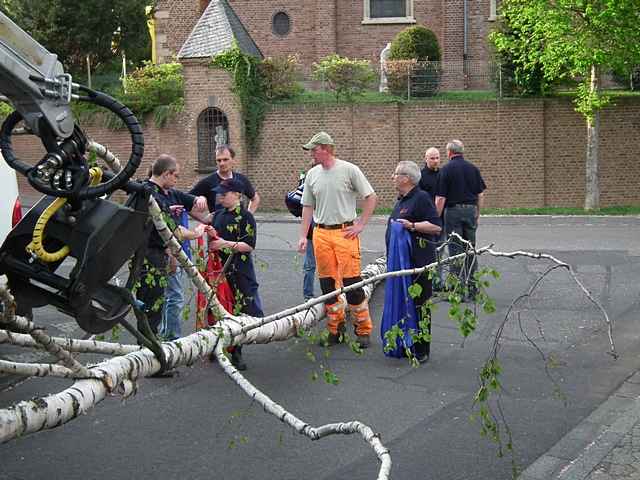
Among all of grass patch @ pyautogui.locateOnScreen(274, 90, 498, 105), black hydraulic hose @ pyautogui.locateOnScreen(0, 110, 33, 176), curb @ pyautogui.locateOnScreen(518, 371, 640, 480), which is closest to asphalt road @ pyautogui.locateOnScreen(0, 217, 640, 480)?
curb @ pyautogui.locateOnScreen(518, 371, 640, 480)

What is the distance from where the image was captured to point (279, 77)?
29.0 metres

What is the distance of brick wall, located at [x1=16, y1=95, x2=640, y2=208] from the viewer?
28016mm

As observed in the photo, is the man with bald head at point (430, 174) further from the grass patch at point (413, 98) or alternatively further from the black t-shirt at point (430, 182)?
the grass patch at point (413, 98)

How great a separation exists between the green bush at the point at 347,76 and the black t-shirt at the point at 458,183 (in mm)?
17146

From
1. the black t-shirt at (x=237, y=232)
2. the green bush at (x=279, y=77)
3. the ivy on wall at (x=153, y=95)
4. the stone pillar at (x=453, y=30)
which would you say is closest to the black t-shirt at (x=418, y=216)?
the black t-shirt at (x=237, y=232)

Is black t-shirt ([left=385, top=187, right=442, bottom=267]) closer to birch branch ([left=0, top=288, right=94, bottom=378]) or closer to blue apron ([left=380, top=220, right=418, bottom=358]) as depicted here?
blue apron ([left=380, top=220, right=418, bottom=358])

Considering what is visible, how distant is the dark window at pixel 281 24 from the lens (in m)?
38.8

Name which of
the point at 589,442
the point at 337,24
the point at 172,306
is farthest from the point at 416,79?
the point at 589,442

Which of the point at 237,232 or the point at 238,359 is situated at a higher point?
the point at 237,232

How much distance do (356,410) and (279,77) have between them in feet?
73.0

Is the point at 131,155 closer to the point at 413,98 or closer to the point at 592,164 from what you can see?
the point at 592,164

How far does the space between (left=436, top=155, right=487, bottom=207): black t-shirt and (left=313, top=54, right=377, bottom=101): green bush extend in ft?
56.3

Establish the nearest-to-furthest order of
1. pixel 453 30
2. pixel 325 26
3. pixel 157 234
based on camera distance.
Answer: pixel 157 234 → pixel 453 30 → pixel 325 26

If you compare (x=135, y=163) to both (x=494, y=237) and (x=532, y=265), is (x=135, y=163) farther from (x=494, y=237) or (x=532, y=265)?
(x=494, y=237)
